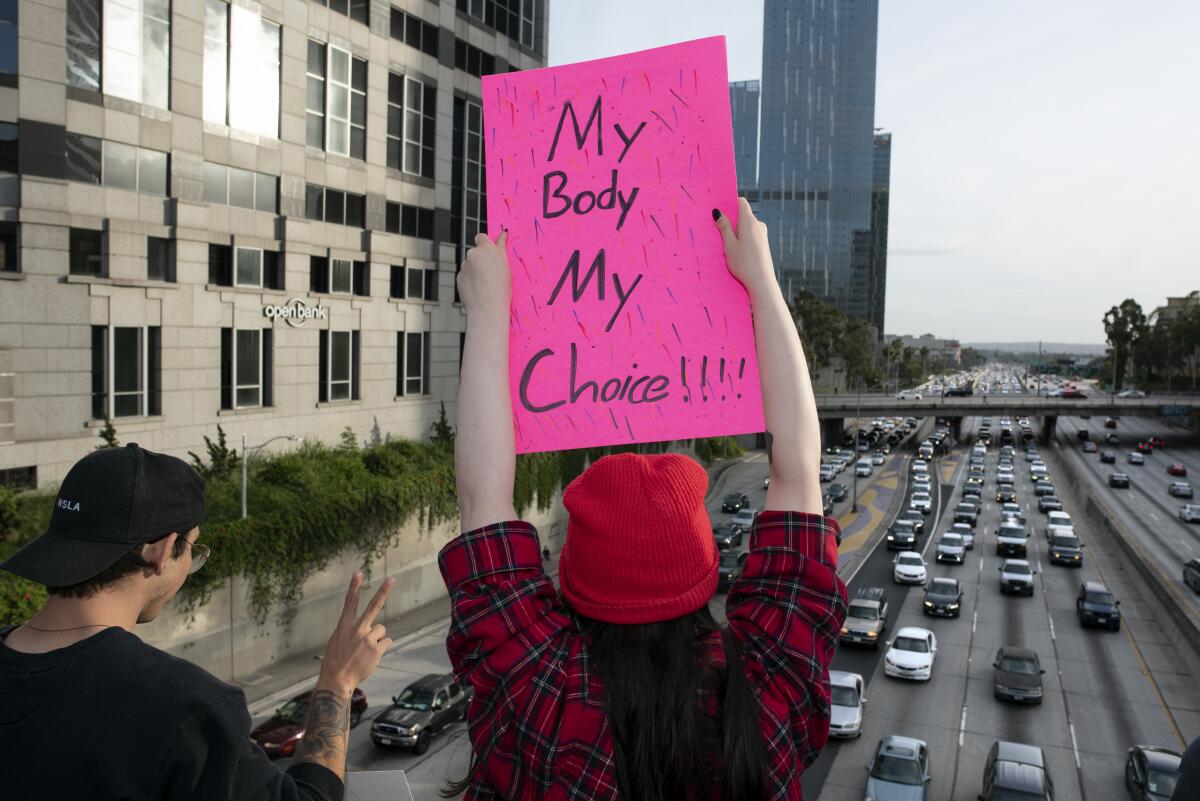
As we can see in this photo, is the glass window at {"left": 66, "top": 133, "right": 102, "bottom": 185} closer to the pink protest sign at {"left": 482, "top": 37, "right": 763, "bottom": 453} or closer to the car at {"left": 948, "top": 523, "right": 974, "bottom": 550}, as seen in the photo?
the pink protest sign at {"left": 482, "top": 37, "right": 763, "bottom": 453}

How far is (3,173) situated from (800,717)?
27.2 m

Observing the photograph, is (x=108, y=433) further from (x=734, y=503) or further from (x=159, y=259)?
(x=734, y=503)

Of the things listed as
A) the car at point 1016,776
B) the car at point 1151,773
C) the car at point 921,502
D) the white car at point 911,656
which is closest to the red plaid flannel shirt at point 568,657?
the car at point 1016,776

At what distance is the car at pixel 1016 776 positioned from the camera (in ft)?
57.5

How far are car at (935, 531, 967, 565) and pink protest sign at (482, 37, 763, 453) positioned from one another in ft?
142

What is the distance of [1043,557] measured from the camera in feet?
145

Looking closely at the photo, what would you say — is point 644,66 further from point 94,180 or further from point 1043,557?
point 1043,557

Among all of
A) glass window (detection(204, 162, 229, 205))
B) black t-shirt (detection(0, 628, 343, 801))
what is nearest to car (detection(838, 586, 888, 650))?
glass window (detection(204, 162, 229, 205))

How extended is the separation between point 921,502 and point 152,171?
46182 millimetres

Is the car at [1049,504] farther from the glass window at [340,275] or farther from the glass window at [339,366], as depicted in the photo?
the glass window at [340,275]

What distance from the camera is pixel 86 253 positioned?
83.1 feet

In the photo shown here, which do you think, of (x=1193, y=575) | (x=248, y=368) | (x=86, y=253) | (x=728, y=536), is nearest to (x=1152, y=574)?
(x=1193, y=575)

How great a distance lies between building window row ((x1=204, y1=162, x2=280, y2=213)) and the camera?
29016 millimetres

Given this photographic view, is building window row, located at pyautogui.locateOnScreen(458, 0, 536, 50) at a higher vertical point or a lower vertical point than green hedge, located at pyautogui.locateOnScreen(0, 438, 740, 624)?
higher
